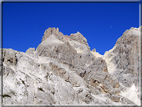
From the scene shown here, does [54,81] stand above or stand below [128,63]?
below

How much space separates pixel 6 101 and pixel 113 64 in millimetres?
88439

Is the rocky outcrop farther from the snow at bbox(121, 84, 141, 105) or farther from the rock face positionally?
the snow at bbox(121, 84, 141, 105)

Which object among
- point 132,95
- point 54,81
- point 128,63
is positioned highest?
point 128,63

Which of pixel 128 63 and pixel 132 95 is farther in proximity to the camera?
pixel 128 63

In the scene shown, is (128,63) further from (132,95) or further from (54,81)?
(54,81)

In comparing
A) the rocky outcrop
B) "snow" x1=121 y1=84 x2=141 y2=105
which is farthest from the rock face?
"snow" x1=121 y1=84 x2=141 y2=105

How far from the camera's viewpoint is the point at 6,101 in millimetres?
31828

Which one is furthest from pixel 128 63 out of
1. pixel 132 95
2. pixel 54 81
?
pixel 54 81

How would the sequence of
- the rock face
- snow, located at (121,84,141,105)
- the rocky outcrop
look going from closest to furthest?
the rock face → snow, located at (121,84,141,105) → the rocky outcrop

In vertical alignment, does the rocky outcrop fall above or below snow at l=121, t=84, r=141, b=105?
above

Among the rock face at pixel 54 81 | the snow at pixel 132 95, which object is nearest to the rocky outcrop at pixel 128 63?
the rock face at pixel 54 81

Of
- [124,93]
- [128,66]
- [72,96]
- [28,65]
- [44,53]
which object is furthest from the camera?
[128,66]

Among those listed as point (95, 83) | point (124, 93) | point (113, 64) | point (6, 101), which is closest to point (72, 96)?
point (6, 101)

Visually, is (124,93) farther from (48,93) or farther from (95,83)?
(48,93)
